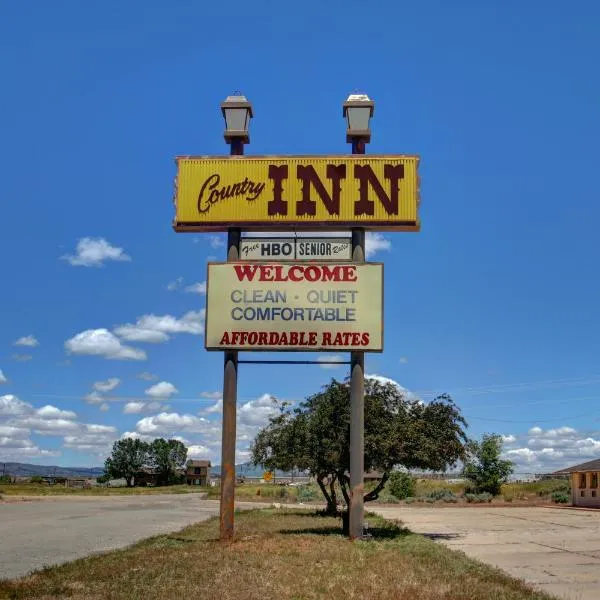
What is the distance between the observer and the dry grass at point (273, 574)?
1084cm

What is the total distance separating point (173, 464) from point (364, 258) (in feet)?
337

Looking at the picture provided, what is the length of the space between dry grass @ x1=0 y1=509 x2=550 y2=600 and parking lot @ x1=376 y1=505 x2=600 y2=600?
107cm

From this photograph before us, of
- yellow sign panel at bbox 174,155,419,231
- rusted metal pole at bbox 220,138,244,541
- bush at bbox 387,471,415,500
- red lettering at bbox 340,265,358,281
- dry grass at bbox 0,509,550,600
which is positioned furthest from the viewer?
bush at bbox 387,471,415,500

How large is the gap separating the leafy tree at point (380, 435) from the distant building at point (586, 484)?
89.7 ft

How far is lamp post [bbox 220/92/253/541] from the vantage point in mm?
17328

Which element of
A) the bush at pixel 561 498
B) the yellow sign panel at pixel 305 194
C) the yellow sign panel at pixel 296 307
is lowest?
the bush at pixel 561 498

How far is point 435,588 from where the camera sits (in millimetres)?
11547

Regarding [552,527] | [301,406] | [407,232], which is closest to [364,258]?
[407,232]

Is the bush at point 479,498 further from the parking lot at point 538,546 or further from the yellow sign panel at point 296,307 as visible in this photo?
the yellow sign panel at point 296,307

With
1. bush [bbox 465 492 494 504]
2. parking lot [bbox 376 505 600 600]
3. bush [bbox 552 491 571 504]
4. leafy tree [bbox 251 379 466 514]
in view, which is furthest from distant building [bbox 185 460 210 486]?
leafy tree [bbox 251 379 466 514]

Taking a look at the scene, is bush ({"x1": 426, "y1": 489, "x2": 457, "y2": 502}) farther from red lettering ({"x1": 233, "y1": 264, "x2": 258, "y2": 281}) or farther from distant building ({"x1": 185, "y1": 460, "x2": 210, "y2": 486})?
distant building ({"x1": 185, "y1": 460, "x2": 210, "y2": 486})

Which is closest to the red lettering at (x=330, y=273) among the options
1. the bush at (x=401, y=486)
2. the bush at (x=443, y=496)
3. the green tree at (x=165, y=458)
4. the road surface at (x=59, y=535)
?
the road surface at (x=59, y=535)

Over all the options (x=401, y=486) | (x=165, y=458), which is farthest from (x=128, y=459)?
(x=401, y=486)

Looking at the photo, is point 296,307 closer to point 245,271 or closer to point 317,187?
point 245,271
